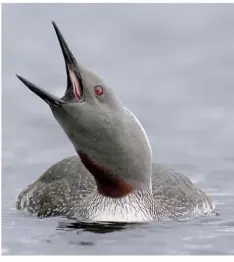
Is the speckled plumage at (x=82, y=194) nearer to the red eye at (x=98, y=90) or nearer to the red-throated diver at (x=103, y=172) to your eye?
the red-throated diver at (x=103, y=172)

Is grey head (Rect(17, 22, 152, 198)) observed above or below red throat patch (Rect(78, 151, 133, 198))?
above

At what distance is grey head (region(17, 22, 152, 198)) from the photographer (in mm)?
17594

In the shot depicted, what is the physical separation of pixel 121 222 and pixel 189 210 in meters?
1.12

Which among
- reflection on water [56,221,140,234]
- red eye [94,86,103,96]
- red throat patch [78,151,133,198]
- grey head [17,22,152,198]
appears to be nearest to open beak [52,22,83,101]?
grey head [17,22,152,198]

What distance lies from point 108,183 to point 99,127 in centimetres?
76

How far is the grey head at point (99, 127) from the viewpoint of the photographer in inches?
693

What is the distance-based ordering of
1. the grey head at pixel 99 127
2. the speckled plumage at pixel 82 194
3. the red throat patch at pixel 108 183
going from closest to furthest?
the grey head at pixel 99 127 → the red throat patch at pixel 108 183 → the speckled plumage at pixel 82 194

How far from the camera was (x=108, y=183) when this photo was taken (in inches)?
718

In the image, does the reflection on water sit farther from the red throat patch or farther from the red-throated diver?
the red throat patch

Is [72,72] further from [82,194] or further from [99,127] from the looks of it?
[82,194]

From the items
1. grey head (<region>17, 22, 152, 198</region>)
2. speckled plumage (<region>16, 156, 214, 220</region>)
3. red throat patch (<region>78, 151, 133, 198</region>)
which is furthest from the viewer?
speckled plumage (<region>16, 156, 214, 220</region>)

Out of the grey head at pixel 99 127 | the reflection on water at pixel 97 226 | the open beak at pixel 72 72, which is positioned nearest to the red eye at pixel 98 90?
the grey head at pixel 99 127

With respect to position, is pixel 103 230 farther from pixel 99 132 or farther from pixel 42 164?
pixel 42 164

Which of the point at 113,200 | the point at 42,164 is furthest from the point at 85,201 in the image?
the point at 42,164
